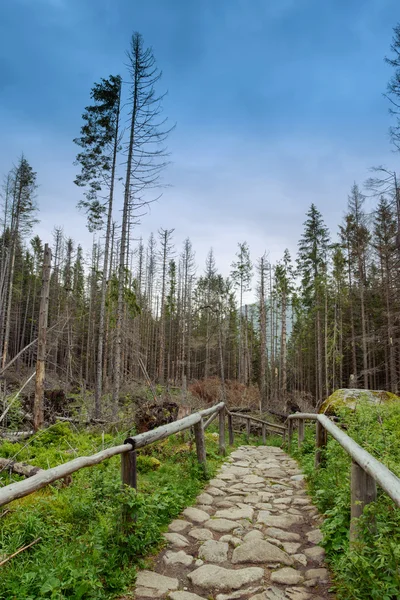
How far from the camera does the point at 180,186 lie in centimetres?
1523

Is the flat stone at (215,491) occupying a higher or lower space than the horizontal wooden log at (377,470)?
lower

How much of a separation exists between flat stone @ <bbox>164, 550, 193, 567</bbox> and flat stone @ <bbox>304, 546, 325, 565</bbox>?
1090mm

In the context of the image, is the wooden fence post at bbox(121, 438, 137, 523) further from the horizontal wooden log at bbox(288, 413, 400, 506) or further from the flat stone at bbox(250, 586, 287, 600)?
the horizontal wooden log at bbox(288, 413, 400, 506)

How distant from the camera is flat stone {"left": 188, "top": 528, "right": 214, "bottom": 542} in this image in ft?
12.0

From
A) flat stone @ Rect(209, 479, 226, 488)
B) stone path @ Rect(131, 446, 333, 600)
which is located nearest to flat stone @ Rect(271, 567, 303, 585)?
stone path @ Rect(131, 446, 333, 600)

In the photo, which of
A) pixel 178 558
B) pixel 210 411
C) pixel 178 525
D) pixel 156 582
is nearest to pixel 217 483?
pixel 210 411

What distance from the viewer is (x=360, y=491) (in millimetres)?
2867

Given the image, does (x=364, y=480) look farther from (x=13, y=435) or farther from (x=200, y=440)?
(x=13, y=435)

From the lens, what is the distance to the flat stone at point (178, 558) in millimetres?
3121

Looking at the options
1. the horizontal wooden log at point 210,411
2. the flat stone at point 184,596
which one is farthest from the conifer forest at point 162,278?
the flat stone at point 184,596

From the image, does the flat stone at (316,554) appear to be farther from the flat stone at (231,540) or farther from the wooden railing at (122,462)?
the wooden railing at (122,462)

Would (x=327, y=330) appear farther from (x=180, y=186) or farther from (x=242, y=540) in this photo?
(x=242, y=540)

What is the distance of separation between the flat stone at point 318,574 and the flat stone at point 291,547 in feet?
1.32

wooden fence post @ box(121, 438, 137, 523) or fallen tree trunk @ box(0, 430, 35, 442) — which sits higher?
wooden fence post @ box(121, 438, 137, 523)
